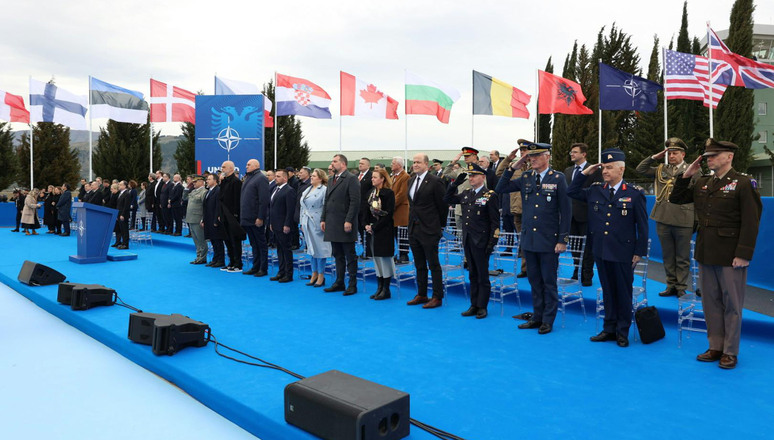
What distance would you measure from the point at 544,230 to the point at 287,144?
2819 cm

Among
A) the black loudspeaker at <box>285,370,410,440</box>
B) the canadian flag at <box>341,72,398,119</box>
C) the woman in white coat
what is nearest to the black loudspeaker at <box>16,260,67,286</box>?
the woman in white coat

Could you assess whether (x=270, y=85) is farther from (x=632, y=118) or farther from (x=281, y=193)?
(x=281, y=193)

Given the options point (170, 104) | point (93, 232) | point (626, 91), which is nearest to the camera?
point (93, 232)

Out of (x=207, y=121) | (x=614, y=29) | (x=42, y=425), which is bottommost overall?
(x=42, y=425)

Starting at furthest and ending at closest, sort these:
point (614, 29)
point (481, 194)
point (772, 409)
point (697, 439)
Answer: point (614, 29)
point (481, 194)
point (772, 409)
point (697, 439)

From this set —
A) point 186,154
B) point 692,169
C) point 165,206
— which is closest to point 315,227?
point 692,169

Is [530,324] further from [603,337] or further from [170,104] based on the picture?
[170,104]

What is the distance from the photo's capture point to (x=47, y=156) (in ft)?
112

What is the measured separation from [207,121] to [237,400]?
10166mm

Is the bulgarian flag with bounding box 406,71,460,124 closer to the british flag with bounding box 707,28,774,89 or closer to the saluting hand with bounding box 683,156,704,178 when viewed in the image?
the british flag with bounding box 707,28,774,89

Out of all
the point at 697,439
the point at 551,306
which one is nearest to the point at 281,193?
the point at 551,306

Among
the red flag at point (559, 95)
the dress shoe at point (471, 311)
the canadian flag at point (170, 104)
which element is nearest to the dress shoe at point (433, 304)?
the dress shoe at point (471, 311)

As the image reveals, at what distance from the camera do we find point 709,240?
4.12 meters

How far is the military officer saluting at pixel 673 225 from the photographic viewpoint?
19.2 feet
